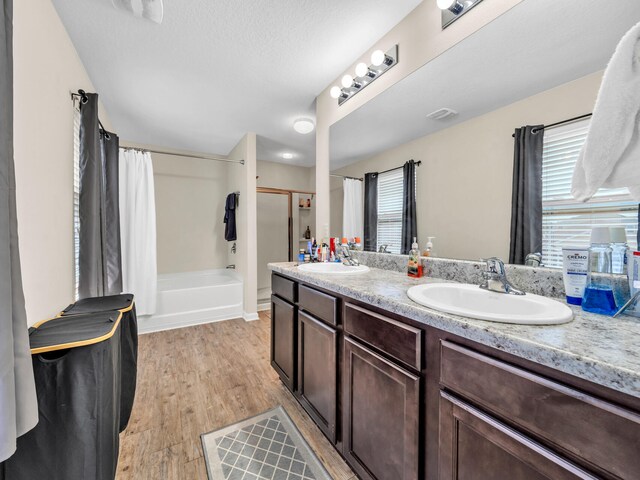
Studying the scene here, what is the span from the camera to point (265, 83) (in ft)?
7.35

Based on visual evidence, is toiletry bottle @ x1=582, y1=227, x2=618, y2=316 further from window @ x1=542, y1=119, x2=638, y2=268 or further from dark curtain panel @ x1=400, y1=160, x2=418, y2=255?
dark curtain panel @ x1=400, y1=160, x2=418, y2=255

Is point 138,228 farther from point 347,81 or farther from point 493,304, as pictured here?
point 493,304

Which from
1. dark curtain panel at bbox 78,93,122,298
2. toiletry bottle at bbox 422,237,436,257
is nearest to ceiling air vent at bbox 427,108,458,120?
toiletry bottle at bbox 422,237,436,257

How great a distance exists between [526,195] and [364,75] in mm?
1380

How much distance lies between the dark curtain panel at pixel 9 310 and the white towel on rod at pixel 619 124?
1.63 m

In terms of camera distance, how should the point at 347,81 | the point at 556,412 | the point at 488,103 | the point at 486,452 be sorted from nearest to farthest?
1. the point at 556,412
2. the point at 486,452
3. the point at 488,103
4. the point at 347,81

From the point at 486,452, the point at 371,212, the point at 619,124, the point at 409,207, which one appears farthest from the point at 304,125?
the point at 486,452

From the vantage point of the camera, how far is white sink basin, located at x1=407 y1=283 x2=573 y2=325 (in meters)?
0.70

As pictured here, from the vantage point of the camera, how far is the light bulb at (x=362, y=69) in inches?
72.0

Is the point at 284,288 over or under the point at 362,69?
under

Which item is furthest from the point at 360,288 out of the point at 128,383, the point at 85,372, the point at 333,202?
the point at 128,383

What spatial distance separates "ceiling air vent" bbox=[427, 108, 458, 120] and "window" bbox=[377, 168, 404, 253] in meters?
0.32

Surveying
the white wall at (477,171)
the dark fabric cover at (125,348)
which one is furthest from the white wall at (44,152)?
the white wall at (477,171)

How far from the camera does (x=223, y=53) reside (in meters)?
1.89
